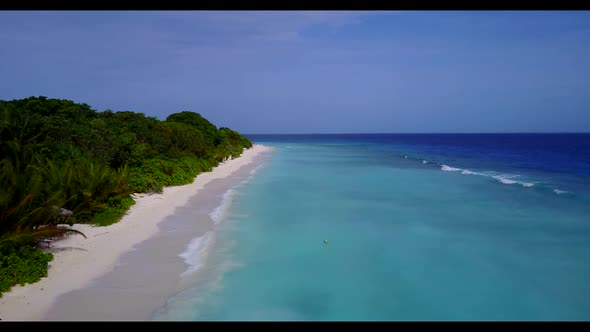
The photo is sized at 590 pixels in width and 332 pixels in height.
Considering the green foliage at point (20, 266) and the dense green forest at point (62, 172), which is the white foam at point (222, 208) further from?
the green foliage at point (20, 266)

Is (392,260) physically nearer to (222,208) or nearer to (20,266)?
(222,208)

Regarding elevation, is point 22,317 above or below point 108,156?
below

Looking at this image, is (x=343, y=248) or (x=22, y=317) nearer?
(x=22, y=317)

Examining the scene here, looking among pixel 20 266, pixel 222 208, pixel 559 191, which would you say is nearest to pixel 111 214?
pixel 222 208

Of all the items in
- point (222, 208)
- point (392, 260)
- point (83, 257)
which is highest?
point (83, 257)

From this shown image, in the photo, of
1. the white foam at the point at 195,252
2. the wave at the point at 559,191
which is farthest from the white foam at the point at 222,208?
the wave at the point at 559,191
